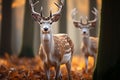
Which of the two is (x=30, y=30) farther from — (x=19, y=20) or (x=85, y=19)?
(x=19, y=20)

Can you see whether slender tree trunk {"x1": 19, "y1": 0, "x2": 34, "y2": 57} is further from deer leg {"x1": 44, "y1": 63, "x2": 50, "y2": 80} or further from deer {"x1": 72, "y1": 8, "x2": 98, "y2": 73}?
deer leg {"x1": 44, "y1": 63, "x2": 50, "y2": 80}

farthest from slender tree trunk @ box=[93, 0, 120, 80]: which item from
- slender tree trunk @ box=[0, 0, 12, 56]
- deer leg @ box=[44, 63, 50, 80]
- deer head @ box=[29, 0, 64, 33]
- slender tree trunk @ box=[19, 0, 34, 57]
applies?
slender tree trunk @ box=[0, 0, 12, 56]

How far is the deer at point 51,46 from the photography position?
761 centimetres

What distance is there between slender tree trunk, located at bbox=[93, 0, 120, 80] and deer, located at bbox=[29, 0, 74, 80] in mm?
735

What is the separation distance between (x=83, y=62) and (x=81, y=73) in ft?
2.38

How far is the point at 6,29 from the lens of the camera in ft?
48.2

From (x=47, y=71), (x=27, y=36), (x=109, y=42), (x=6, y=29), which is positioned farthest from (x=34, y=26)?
(x=6, y=29)

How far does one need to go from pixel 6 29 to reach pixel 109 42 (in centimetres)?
766

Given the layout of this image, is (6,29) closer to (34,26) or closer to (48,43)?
(34,26)

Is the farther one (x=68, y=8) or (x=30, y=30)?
(x=30, y=30)

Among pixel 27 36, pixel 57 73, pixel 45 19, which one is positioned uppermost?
pixel 45 19

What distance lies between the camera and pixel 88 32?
882 cm

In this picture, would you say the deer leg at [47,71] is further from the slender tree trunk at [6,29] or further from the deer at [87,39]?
the slender tree trunk at [6,29]

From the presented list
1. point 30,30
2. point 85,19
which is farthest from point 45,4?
point 30,30
